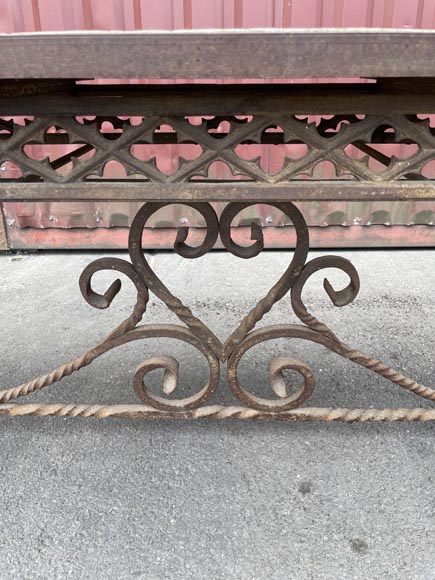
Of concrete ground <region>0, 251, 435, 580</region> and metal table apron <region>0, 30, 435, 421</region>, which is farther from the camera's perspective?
concrete ground <region>0, 251, 435, 580</region>

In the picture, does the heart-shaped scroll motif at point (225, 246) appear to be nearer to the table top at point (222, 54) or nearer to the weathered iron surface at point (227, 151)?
the weathered iron surface at point (227, 151)

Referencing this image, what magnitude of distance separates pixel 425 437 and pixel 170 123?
966 mm

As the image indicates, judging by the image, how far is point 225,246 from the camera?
1.07 m

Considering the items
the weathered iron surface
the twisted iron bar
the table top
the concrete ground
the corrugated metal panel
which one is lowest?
the concrete ground

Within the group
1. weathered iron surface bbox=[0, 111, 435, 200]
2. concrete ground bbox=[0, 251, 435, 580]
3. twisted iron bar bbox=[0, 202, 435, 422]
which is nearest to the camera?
weathered iron surface bbox=[0, 111, 435, 200]

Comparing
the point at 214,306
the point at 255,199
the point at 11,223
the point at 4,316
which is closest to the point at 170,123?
the point at 255,199

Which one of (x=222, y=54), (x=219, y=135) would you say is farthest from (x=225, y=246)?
(x=222, y=54)

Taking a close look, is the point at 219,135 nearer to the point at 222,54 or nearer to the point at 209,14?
the point at 222,54

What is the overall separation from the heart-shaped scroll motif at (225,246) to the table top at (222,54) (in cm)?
30

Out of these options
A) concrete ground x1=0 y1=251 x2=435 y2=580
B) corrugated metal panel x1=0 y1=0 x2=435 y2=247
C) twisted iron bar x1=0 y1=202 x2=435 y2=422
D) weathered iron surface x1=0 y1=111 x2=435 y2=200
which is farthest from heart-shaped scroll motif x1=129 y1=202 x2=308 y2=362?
corrugated metal panel x1=0 y1=0 x2=435 y2=247

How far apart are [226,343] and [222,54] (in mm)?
652

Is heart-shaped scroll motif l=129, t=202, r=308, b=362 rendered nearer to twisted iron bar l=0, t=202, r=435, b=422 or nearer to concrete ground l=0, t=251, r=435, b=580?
twisted iron bar l=0, t=202, r=435, b=422

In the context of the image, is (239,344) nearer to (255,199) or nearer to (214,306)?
(255,199)

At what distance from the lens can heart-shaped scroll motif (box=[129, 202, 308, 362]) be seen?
3.30 ft
